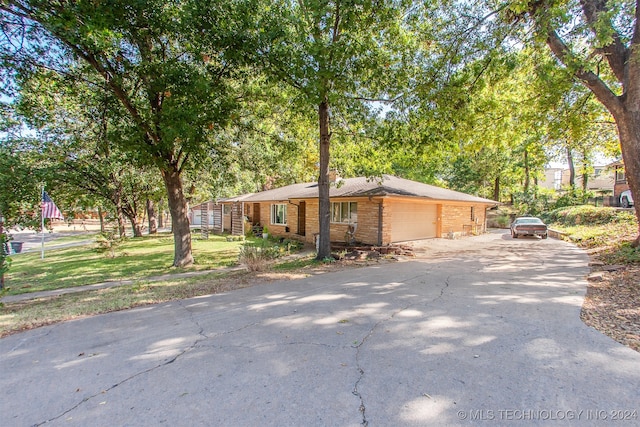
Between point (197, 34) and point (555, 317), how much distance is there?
1014 cm

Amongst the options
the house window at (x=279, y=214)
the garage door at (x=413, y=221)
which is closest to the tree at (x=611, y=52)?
the garage door at (x=413, y=221)

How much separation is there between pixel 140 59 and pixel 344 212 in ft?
35.2

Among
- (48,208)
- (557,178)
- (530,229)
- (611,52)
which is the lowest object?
(530,229)

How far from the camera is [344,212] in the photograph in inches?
627

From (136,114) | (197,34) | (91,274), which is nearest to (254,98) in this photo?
(197,34)

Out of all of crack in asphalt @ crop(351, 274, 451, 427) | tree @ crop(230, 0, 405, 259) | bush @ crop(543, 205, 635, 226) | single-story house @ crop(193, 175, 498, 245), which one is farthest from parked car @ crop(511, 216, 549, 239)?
crack in asphalt @ crop(351, 274, 451, 427)

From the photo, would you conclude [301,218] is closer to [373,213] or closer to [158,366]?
[373,213]

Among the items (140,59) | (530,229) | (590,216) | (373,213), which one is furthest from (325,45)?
(590,216)

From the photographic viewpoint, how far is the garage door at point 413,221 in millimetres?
15078

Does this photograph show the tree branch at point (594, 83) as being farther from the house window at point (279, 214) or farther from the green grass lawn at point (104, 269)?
the house window at point (279, 214)

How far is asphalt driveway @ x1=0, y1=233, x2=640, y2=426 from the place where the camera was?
2510 millimetres

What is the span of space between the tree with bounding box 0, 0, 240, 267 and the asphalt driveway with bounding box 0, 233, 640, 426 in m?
5.39

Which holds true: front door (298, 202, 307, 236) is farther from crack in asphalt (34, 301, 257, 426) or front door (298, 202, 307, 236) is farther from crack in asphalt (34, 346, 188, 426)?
crack in asphalt (34, 346, 188, 426)

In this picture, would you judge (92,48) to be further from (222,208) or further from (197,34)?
(222,208)
